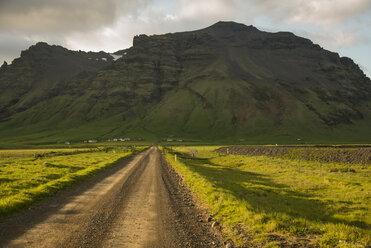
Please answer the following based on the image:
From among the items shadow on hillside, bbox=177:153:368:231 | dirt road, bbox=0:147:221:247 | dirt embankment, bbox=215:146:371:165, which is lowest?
shadow on hillside, bbox=177:153:368:231

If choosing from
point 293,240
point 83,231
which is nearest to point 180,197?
point 83,231

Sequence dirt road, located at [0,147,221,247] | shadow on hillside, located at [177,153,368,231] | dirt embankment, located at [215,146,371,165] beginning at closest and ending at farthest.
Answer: dirt road, located at [0,147,221,247] → shadow on hillside, located at [177,153,368,231] → dirt embankment, located at [215,146,371,165]

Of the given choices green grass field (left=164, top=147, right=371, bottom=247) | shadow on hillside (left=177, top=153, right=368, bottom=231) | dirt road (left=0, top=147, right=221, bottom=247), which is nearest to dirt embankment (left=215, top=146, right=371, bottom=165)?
green grass field (left=164, top=147, right=371, bottom=247)

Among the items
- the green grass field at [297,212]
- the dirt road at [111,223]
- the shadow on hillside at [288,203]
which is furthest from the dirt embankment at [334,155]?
the dirt road at [111,223]

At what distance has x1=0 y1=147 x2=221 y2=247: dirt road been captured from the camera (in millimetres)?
9919

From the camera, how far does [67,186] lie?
2312 cm

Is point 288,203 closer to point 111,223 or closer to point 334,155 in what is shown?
point 111,223

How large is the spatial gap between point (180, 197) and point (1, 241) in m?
11.1

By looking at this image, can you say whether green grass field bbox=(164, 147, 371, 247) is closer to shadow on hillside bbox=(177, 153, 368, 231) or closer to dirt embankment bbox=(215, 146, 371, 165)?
shadow on hillside bbox=(177, 153, 368, 231)

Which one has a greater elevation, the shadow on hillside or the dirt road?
the dirt road

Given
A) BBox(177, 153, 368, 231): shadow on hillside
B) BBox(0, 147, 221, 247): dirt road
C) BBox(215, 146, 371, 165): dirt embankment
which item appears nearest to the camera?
BBox(0, 147, 221, 247): dirt road

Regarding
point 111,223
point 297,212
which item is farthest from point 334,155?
point 111,223

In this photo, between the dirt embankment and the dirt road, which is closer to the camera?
the dirt road

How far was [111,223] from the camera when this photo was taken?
12117 millimetres
